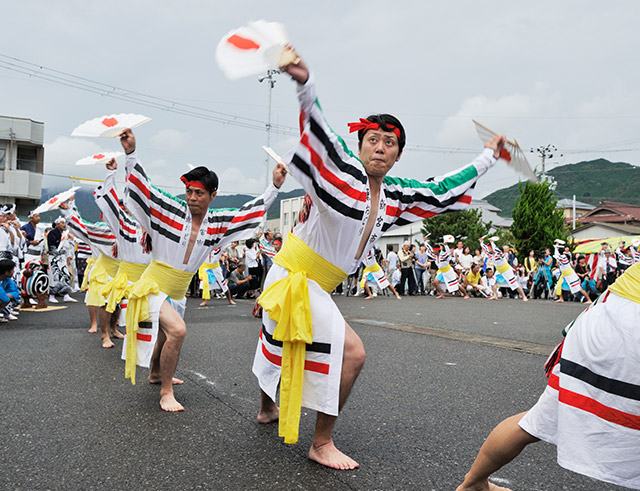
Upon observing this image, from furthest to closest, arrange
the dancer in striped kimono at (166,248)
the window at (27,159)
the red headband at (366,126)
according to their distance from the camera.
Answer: the window at (27,159) → the dancer in striped kimono at (166,248) → the red headband at (366,126)

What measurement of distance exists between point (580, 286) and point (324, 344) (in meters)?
16.3

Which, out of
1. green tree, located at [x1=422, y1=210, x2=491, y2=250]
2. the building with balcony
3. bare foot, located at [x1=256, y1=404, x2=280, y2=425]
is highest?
the building with balcony

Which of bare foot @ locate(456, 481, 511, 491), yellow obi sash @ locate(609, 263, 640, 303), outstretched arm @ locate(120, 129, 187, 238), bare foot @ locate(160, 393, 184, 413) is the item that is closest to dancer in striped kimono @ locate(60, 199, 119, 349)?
outstretched arm @ locate(120, 129, 187, 238)

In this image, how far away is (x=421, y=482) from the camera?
276 centimetres

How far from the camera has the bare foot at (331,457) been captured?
2.95 meters

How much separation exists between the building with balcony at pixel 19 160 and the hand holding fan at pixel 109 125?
3169cm

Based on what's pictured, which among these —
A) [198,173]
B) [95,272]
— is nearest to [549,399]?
[198,173]

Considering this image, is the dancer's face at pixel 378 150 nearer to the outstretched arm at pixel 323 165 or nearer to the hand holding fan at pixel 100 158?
the outstretched arm at pixel 323 165

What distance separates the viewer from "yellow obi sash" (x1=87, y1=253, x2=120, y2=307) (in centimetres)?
766

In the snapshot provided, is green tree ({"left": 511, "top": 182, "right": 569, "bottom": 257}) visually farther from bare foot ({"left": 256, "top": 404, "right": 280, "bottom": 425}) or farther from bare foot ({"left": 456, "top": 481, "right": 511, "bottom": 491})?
bare foot ({"left": 456, "top": 481, "right": 511, "bottom": 491})

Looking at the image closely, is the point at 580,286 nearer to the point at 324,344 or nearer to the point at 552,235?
the point at 324,344

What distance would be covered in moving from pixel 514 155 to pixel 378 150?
111 cm

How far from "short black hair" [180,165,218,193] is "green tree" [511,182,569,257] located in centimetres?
3463

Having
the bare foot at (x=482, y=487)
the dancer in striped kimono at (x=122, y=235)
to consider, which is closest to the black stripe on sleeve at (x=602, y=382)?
the bare foot at (x=482, y=487)
